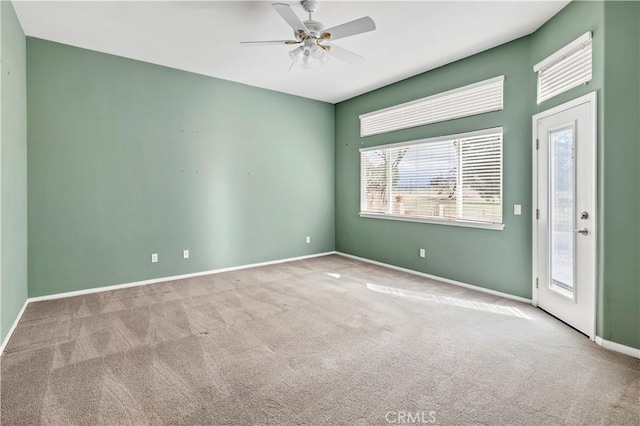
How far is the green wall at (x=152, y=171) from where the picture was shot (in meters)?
3.86

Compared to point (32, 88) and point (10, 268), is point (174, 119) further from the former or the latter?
point (10, 268)

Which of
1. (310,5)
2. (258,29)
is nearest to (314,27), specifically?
(310,5)

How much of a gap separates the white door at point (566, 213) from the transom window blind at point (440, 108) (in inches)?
27.6

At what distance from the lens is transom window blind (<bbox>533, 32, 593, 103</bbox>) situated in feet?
9.43

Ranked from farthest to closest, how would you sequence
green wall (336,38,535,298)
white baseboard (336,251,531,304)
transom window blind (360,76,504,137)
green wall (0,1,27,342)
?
Answer: transom window blind (360,76,504,137)
white baseboard (336,251,531,304)
green wall (336,38,535,298)
green wall (0,1,27,342)

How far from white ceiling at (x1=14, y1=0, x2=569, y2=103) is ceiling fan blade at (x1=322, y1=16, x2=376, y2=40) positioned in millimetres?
354

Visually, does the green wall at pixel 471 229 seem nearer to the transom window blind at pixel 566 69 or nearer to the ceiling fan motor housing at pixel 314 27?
the transom window blind at pixel 566 69

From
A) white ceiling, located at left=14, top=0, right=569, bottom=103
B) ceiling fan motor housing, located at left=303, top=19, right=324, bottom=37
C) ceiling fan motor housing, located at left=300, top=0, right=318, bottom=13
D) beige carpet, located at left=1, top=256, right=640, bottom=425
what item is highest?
white ceiling, located at left=14, top=0, right=569, bottom=103

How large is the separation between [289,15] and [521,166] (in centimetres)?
304

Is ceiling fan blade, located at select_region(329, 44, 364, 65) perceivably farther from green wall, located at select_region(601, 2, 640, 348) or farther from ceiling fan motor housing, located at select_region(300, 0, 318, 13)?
green wall, located at select_region(601, 2, 640, 348)

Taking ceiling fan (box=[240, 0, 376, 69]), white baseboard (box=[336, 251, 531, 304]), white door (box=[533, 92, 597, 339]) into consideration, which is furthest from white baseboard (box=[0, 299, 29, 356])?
white door (box=[533, 92, 597, 339])

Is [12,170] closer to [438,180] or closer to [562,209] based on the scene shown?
[438,180]

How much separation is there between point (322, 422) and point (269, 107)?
501 cm

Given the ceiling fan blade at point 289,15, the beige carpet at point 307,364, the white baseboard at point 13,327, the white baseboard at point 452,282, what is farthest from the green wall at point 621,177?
A: the white baseboard at point 13,327
